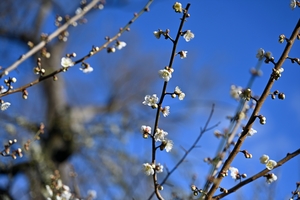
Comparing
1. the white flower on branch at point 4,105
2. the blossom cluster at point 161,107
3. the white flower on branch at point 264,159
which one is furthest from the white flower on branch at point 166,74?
the white flower on branch at point 4,105

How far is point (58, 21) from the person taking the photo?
1572 millimetres

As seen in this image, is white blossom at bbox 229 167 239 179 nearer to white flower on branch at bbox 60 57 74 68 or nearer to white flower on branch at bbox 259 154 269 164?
white flower on branch at bbox 259 154 269 164

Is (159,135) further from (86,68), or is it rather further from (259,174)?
(86,68)

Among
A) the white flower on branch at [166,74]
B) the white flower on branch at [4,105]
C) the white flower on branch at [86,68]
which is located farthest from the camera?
the white flower on branch at [86,68]

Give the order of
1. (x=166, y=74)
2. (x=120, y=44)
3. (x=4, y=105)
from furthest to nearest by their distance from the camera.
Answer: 1. (x=120, y=44)
2. (x=4, y=105)
3. (x=166, y=74)

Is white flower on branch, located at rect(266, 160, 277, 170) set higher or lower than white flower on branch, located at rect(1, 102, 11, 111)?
higher

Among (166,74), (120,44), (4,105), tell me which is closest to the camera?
(166,74)

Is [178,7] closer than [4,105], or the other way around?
[178,7]

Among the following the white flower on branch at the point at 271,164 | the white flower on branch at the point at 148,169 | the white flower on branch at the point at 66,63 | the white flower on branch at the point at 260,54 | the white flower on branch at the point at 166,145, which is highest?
the white flower on branch at the point at 260,54

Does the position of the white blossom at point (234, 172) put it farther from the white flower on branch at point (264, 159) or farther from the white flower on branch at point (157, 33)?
the white flower on branch at point (157, 33)

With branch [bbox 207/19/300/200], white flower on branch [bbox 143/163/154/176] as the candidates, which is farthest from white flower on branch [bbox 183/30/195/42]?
white flower on branch [bbox 143/163/154/176]

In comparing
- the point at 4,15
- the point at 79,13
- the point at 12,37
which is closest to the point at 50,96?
the point at 12,37

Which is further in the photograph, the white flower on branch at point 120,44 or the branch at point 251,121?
the white flower on branch at point 120,44

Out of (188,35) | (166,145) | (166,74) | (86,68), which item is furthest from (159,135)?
(86,68)
